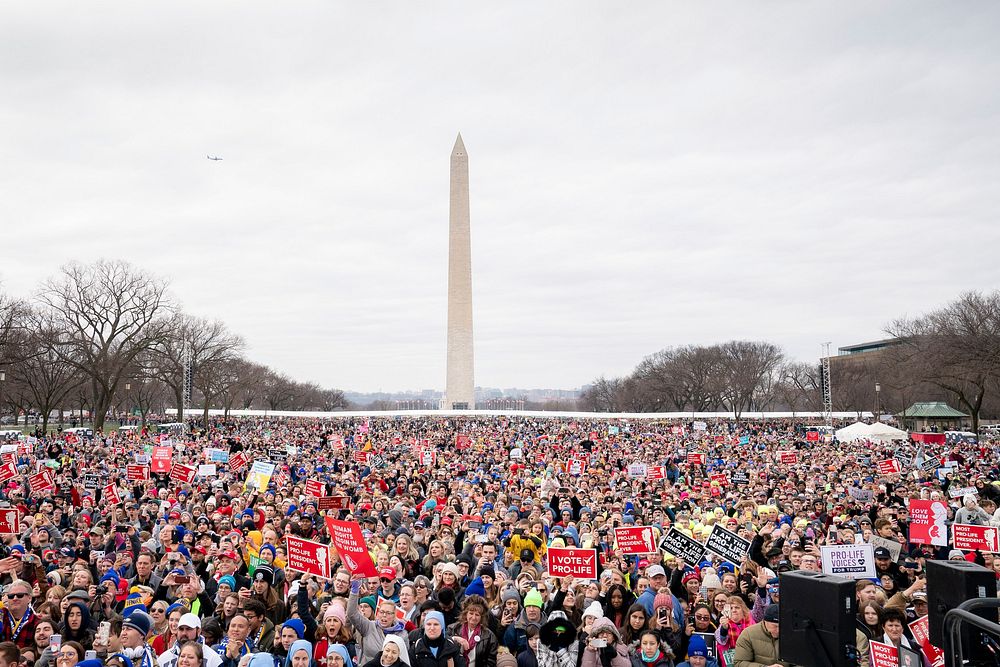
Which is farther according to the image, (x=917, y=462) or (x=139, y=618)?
(x=917, y=462)

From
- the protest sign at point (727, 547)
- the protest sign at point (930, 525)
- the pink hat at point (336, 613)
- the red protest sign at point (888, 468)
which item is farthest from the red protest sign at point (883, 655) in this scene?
the red protest sign at point (888, 468)

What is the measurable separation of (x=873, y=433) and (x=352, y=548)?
1221 inches

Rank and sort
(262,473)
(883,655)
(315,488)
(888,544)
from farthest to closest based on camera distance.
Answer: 1. (262,473)
2. (315,488)
3. (888,544)
4. (883,655)

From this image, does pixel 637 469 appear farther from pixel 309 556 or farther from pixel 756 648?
pixel 756 648

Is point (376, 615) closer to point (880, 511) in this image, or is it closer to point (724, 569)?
point (724, 569)

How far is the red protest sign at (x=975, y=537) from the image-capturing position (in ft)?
34.4

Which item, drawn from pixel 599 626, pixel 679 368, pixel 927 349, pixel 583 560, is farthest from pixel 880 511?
pixel 679 368

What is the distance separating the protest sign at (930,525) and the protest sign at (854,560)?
3.51 meters

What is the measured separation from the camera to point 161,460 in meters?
21.3

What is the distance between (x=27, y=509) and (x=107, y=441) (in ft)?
74.9

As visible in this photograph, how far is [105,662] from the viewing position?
6621 mm

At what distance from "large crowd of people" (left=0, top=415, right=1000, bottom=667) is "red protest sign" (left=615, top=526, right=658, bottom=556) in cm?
12

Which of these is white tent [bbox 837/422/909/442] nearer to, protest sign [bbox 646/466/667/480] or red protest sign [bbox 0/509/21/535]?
protest sign [bbox 646/466/667/480]

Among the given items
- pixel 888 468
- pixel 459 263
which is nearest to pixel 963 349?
pixel 888 468
